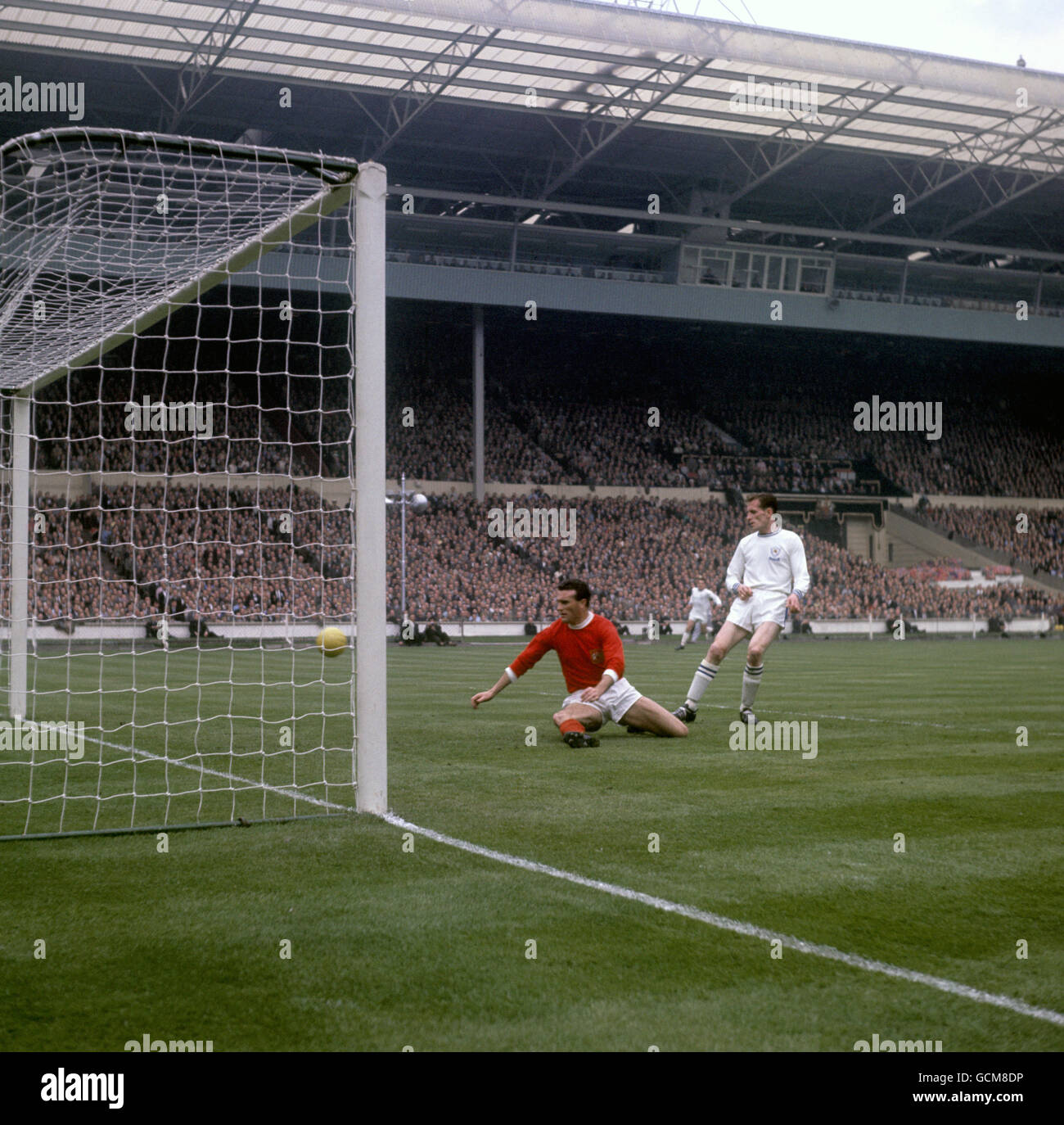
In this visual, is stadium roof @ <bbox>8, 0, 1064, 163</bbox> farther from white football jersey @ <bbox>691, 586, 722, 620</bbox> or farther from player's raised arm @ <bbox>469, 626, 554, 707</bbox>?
player's raised arm @ <bbox>469, 626, 554, 707</bbox>

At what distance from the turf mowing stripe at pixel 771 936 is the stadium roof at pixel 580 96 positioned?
30068 mm

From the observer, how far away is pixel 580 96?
120ft

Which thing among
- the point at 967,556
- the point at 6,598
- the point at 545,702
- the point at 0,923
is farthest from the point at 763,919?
the point at 967,556

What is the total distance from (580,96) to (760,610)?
97.3 feet

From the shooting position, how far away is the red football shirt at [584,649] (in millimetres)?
9508

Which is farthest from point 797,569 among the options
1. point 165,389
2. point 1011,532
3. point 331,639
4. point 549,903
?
point 1011,532

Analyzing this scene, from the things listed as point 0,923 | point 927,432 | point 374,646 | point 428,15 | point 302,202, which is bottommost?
point 0,923

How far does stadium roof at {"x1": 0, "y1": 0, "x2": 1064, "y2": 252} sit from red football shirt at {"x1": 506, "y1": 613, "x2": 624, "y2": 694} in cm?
2639

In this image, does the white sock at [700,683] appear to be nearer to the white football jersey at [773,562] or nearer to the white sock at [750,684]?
the white sock at [750,684]

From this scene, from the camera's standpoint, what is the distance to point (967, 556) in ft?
163

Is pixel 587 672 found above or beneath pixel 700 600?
beneath

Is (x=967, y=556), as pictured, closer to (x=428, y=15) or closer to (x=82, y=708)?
(x=428, y=15)

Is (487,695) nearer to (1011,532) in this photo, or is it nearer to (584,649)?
(584,649)

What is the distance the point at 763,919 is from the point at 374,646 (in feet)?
9.90
